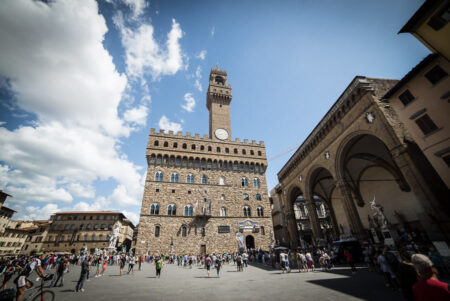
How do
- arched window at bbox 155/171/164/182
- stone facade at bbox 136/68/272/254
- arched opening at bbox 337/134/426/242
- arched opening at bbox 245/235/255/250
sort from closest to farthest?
arched opening at bbox 337/134/426/242 < stone facade at bbox 136/68/272/254 < arched opening at bbox 245/235/255/250 < arched window at bbox 155/171/164/182

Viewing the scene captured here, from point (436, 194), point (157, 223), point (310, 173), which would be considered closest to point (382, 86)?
point (436, 194)

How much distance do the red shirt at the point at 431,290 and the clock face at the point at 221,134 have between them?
31514 mm

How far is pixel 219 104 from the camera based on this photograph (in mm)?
36688

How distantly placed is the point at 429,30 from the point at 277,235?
35.0 m

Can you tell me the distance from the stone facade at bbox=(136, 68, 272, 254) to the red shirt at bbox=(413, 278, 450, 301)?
2540 cm

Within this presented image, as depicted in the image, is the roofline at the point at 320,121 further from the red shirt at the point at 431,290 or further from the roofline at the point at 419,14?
the red shirt at the point at 431,290

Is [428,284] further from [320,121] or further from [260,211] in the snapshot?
[260,211]

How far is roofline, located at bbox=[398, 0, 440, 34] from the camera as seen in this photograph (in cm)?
941

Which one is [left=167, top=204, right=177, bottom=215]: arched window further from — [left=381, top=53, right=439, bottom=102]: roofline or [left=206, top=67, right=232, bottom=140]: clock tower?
[left=381, top=53, right=439, bottom=102]: roofline

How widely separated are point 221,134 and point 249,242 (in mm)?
18454

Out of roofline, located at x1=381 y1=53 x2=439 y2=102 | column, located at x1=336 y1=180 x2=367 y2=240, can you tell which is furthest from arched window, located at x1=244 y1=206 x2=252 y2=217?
roofline, located at x1=381 y1=53 x2=439 y2=102

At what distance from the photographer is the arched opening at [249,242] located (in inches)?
1063

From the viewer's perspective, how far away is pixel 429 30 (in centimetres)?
986

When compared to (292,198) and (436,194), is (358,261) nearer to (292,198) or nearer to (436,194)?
(436,194)
